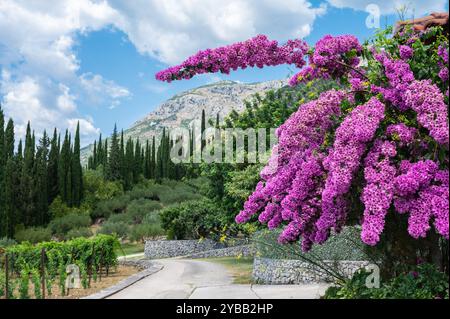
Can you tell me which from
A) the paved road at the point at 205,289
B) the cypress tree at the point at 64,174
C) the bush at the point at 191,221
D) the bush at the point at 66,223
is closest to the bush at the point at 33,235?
the bush at the point at 66,223

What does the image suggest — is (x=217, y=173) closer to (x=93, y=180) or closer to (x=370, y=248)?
(x=370, y=248)

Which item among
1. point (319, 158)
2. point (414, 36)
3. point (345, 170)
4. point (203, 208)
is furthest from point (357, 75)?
point (203, 208)

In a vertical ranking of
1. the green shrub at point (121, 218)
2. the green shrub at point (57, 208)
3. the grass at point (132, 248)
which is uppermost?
the green shrub at point (57, 208)

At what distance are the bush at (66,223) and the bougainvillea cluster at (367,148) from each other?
1335 inches

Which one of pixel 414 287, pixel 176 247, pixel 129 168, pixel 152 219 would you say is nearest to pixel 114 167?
pixel 129 168

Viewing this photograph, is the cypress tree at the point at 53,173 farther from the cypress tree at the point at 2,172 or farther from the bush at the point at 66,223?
the cypress tree at the point at 2,172

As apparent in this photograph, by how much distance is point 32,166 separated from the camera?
4150cm

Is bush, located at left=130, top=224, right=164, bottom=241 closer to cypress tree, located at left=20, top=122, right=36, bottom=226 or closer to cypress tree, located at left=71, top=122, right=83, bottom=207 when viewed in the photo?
cypress tree, located at left=20, top=122, right=36, bottom=226

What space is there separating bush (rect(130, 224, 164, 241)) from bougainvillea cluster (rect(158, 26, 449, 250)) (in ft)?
92.1

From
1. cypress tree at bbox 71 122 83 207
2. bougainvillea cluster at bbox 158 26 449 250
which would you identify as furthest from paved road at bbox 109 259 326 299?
cypress tree at bbox 71 122 83 207

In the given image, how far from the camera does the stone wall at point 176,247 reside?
96.3 feet

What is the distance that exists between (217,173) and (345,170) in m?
15.5

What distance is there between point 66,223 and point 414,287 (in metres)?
36.5

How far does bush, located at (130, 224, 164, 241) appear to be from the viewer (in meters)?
35.3
